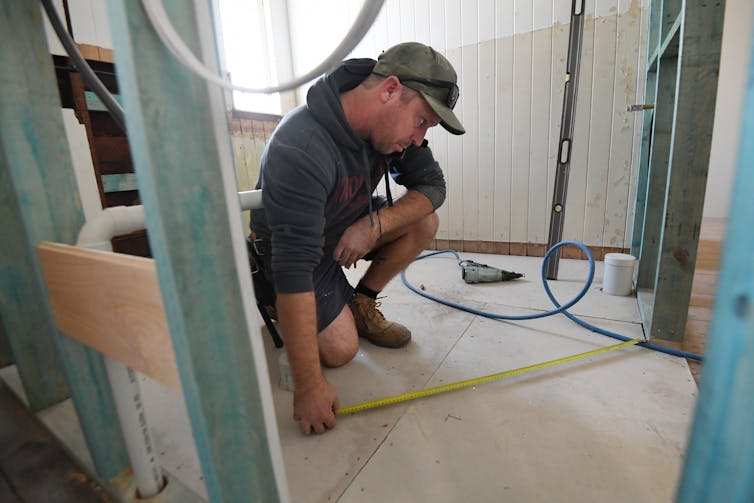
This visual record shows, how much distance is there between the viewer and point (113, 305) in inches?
18.8

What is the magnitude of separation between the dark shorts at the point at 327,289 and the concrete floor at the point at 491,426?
157mm

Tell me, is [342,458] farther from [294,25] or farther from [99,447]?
[294,25]

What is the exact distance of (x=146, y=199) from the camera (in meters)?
0.36

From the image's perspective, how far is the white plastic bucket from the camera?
1.50m

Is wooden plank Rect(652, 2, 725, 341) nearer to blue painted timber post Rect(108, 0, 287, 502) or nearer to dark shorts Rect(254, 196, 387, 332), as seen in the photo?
dark shorts Rect(254, 196, 387, 332)

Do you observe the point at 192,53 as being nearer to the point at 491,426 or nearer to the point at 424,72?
the point at 424,72

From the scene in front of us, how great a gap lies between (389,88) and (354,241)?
429mm

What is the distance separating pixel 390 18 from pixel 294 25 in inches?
32.1

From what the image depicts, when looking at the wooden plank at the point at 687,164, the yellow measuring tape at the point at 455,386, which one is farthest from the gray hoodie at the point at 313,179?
the wooden plank at the point at 687,164

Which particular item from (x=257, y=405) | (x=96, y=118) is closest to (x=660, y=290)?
(x=257, y=405)

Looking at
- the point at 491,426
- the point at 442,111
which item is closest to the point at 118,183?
the point at 442,111

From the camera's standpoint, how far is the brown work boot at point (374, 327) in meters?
1.20

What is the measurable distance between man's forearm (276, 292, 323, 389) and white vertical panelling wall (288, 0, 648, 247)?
1.76m

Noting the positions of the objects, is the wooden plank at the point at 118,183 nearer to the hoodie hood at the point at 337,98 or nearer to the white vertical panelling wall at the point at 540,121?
the hoodie hood at the point at 337,98
